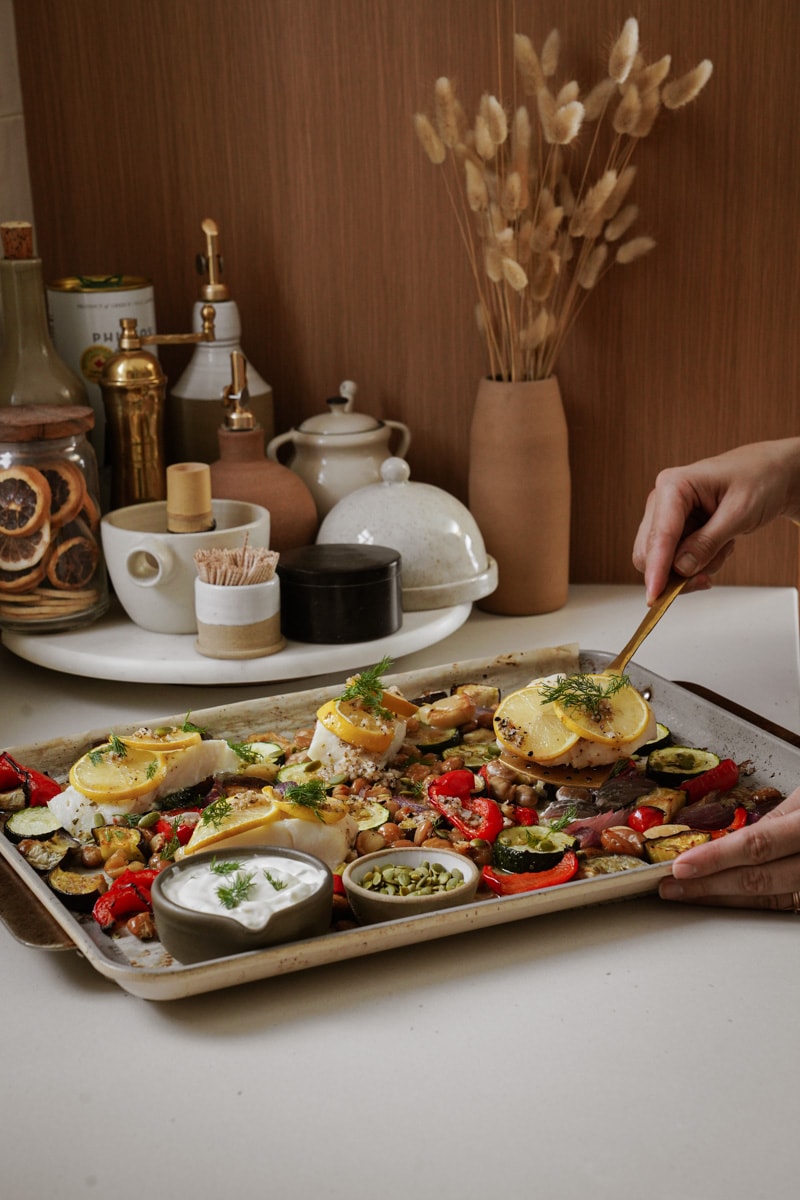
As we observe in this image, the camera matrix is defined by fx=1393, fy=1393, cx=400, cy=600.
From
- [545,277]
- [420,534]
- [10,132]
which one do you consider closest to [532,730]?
[420,534]

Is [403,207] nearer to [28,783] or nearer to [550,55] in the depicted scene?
[550,55]

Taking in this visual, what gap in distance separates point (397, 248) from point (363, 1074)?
141 centimetres

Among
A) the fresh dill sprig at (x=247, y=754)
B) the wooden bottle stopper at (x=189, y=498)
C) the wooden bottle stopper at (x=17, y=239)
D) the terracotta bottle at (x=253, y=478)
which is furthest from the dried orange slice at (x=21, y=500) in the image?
the fresh dill sprig at (x=247, y=754)

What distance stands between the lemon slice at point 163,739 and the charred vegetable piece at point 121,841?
10 cm

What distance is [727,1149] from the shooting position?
86 centimetres

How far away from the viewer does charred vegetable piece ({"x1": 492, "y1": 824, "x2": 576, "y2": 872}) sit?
1.16m

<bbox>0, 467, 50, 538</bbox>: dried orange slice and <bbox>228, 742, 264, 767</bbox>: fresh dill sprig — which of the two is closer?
<bbox>228, 742, 264, 767</bbox>: fresh dill sprig

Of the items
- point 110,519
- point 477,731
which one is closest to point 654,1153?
point 477,731

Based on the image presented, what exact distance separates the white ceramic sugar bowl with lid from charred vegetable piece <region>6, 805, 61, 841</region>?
2.21 ft

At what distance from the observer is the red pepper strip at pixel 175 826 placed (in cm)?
121

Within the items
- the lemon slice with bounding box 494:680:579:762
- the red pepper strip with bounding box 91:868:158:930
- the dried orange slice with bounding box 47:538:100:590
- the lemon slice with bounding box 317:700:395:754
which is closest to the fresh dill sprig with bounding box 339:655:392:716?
the lemon slice with bounding box 317:700:395:754

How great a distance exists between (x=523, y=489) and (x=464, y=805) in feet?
2.55

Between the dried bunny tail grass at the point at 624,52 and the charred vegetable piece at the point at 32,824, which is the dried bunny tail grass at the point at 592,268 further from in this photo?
the charred vegetable piece at the point at 32,824

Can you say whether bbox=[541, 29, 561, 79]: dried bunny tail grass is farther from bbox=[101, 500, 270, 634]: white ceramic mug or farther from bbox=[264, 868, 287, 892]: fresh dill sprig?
bbox=[264, 868, 287, 892]: fresh dill sprig
